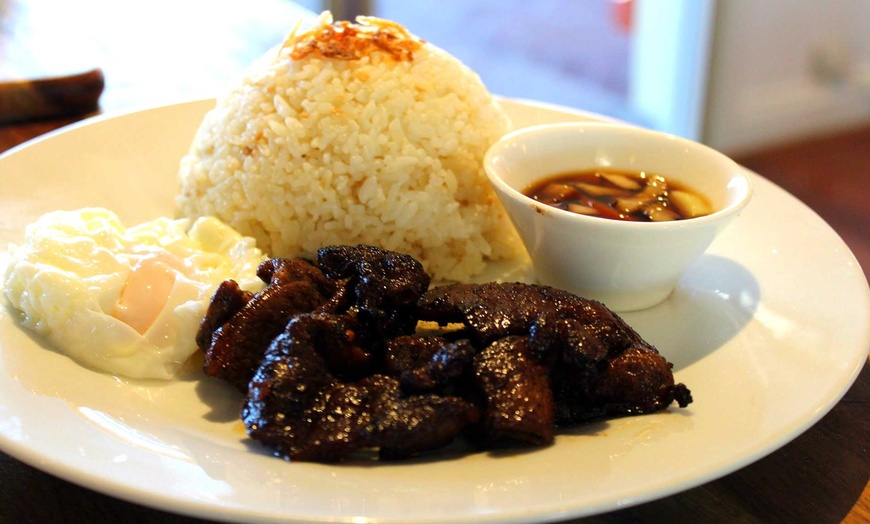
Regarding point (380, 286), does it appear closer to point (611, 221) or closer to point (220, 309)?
point (220, 309)

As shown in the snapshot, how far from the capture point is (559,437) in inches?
73.7

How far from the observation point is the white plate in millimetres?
1532

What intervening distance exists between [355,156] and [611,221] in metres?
0.93

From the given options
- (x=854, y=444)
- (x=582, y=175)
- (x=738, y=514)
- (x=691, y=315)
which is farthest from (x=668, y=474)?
(x=582, y=175)

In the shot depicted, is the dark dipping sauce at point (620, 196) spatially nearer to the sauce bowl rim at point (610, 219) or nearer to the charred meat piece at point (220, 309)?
the sauce bowl rim at point (610, 219)

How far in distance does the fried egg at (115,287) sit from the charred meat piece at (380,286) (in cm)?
39

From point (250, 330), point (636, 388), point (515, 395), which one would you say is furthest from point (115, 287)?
Result: point (636, 388)

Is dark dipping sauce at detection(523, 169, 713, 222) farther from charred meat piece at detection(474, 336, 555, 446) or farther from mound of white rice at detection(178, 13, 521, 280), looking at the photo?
charred meat piece at detection(474, 336, 555, 446)

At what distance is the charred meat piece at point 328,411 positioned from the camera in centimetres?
173

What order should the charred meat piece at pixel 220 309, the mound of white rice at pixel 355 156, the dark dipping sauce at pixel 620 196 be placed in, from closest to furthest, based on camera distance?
the charred meat piece at pixel 220 309 < the dark dipping sauce at pixel 620 196 < the mound of white rice at pixel 355 156

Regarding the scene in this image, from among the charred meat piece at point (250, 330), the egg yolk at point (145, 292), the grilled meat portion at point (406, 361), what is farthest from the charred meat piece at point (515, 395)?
the egg yolk at point (145, 292)

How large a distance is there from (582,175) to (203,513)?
191 centimetres

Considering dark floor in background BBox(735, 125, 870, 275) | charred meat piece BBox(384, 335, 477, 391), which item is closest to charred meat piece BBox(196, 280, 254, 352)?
charred meat piece BBox(384, 335, 477, 391)

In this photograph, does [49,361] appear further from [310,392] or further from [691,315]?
[691,315]
